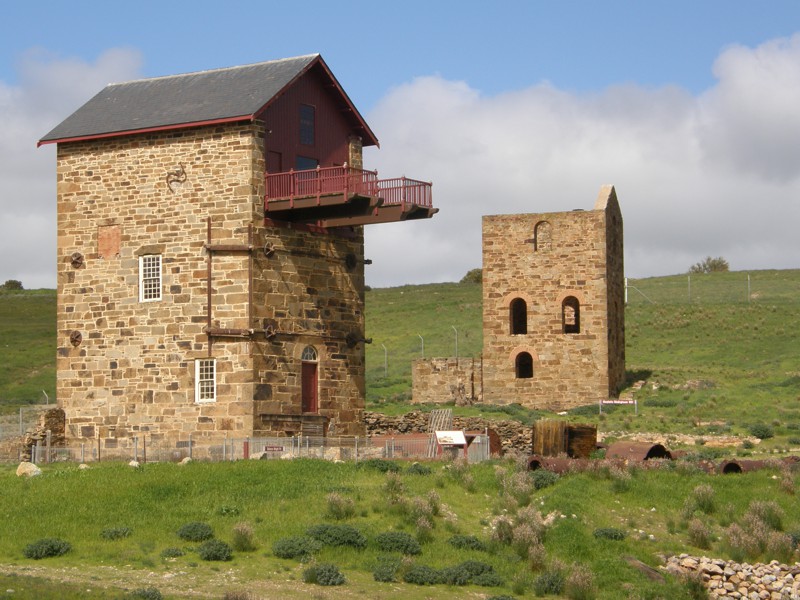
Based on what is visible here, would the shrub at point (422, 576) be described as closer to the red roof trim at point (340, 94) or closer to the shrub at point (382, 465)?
the shrub at point (382, 465)

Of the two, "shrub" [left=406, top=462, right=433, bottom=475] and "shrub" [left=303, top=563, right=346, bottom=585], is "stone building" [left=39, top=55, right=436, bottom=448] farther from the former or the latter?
"shrub" [left=303, top=563, right=346, bottom=585]

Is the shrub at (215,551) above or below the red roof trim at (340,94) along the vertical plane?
below

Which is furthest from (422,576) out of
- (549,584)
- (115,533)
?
(115,533)

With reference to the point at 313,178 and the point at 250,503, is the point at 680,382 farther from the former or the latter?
the point at 250,503

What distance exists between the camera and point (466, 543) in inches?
1206

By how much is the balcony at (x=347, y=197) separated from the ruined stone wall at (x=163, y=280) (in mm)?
837

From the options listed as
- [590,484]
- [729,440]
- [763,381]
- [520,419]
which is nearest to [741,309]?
[763,381]

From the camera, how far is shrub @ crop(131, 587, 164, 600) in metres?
24.6

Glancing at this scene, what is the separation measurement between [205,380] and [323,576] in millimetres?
14746

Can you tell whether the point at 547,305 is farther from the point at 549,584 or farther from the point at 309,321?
the point at 549,584

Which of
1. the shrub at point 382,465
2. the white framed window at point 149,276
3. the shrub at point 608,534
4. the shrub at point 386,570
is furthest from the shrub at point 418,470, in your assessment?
the white framed window at point 149,276

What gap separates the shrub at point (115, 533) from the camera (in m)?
29.8

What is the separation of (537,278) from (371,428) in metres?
14.6

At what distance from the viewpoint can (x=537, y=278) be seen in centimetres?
6100
